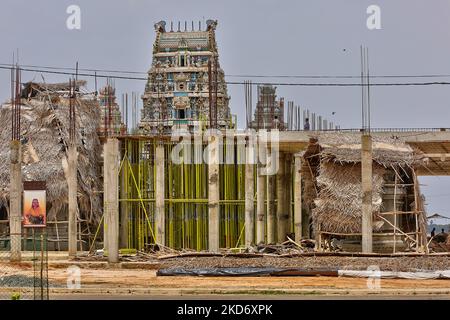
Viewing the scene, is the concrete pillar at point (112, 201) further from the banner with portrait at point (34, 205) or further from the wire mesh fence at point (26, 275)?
the banner with portrait at point (34, 205)

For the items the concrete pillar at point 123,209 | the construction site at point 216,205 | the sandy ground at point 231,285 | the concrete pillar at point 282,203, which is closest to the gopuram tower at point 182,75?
the construction site at point 216,205

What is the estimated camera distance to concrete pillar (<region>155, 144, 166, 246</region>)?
3894 centimetres

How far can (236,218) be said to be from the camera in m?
42.2

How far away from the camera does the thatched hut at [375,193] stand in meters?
35.6

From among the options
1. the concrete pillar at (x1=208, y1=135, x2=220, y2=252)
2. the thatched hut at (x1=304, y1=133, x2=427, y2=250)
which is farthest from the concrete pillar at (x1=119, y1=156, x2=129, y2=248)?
the thatched hut at (x1=304, y1=133, x2=427, y2=250)

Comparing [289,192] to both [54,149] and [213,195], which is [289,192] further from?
[213,195]

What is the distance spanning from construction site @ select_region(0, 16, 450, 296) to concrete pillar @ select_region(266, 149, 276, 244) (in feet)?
0.18

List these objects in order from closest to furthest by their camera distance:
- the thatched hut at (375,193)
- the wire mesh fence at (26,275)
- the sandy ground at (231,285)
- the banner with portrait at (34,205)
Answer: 1. the wire mesh fence at (26,275)
2. the sandy ground at (231,285)
3. the thatched hut at (375,193)
4. the banner with portrait at (34,205)

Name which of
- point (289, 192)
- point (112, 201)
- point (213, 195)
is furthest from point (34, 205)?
point (289, 192)

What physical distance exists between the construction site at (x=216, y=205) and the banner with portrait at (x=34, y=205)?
2.9 inches

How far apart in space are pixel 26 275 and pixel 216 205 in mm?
8271

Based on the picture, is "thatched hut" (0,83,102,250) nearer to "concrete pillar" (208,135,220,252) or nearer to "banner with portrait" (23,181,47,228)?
"banner with portrait" (23,181,47,228)
